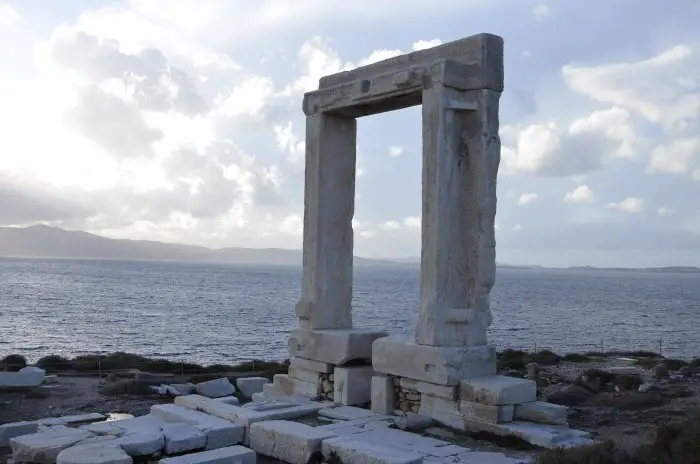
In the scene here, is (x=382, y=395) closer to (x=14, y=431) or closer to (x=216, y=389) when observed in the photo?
(x=216, y=389)

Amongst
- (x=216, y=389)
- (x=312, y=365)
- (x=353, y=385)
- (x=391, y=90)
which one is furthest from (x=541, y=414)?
(x=216, y=389)

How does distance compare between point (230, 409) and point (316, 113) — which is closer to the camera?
point (230, 409)

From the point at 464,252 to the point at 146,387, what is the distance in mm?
7512

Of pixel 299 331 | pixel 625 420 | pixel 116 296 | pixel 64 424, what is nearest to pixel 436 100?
pixel 299 331

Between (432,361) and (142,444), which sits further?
(432,361)

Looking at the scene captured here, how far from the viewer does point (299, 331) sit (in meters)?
11.7

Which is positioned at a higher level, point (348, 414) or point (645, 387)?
point (348, 414)

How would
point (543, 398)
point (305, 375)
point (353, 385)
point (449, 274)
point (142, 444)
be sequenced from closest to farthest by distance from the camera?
point (142, 444), point (449, 274), point (353, 385), point (305, 375), point (543, 398)

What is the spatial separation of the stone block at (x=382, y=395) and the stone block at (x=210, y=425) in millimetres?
2029

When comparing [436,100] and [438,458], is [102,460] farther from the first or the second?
[436,100]

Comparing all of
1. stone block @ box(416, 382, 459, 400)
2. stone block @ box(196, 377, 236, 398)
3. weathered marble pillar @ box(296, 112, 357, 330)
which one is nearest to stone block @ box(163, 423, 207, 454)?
stone block @ box(416, 382, 459, 400)

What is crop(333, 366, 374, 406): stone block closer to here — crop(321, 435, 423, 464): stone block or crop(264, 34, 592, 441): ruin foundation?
crop(264, 34, 592, 441): ruin foundation

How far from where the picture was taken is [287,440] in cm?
859

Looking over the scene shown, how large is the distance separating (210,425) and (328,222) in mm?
3881
